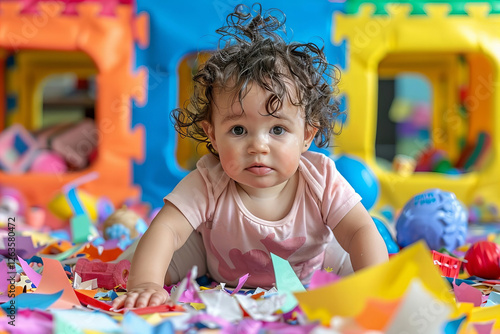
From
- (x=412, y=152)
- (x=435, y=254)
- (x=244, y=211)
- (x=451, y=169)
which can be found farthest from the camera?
(x=412, y=152)

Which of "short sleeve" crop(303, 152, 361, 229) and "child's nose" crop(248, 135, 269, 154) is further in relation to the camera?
"short sleeve" crop(303, 152, 361, 229)

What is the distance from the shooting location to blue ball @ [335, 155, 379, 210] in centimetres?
184

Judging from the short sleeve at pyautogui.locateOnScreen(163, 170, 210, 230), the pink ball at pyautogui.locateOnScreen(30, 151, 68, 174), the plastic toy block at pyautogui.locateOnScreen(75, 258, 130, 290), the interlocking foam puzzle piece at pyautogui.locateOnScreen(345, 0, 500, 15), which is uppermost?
the interlocking foam puzzle piece at pyautogui.locateOnScreen(345, 0, 500, 15)

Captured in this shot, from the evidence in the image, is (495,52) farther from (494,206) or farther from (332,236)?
(332,236)

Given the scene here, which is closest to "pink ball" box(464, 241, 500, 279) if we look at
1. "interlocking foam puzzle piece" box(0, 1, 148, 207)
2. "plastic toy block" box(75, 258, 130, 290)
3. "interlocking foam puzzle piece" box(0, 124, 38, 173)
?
"plastic toy block" box(75, 258, 130, 290)

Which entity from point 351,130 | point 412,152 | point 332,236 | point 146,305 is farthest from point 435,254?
point 412,152

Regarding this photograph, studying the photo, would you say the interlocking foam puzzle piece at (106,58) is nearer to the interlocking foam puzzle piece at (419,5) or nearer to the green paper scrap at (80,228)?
the green paper scrap at (80,228)

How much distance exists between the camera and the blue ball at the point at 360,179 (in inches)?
72.3

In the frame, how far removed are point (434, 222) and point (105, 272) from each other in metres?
0.90

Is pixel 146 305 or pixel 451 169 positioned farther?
pixel 451 169

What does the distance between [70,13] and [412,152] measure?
5.13 m

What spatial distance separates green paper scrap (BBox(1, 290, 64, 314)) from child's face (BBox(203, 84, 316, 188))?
40 centimetres

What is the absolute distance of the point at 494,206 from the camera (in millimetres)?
2736

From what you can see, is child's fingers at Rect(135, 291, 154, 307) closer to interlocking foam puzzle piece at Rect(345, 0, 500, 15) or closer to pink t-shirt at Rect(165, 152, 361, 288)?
pink t-shirt at Rect(165, 152, 361, 288)
